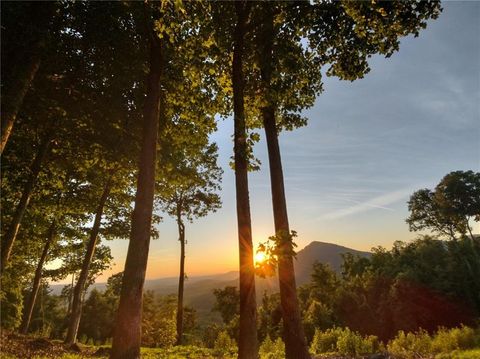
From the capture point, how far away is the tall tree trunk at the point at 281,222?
7.76 m

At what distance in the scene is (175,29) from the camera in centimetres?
796

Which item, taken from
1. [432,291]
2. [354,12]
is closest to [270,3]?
[354,12]

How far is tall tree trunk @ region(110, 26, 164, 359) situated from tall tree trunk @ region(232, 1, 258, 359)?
227cm

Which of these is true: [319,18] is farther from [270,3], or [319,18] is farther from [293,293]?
[293,293]

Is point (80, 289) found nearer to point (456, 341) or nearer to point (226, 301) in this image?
point (456, 341)

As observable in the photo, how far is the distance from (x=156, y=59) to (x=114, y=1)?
11.0ft

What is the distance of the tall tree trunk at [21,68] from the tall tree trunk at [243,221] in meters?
5.88

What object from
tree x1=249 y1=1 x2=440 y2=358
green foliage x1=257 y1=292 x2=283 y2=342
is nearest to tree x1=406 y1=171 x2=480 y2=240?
green foliage x1=257 y1=292 x2=283 y2=342

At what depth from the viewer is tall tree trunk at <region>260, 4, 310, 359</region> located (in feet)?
25.5

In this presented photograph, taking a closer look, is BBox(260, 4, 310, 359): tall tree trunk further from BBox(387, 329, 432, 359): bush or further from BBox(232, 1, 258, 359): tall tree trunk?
BBox(387, 329, 432, 359): bush

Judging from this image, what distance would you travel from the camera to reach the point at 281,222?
29.5ft

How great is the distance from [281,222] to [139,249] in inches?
150

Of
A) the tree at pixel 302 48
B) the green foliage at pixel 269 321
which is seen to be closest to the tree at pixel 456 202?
the green foliage at pixel 269 321

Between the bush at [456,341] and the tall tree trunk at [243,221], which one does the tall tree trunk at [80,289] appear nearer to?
the tall tree trunk at [243,221]
